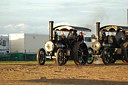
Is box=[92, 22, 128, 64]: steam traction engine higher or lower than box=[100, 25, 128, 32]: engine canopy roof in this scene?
lower

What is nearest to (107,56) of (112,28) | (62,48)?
(112,28)

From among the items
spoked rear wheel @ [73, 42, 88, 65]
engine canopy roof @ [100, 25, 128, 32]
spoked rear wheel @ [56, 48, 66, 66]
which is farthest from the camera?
engine canopy roof @ [100, 25, 128, 32]

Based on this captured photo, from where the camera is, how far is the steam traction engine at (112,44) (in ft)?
64.3

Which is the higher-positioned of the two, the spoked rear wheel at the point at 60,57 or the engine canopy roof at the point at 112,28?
the engine canopy roof at the point at 112,28

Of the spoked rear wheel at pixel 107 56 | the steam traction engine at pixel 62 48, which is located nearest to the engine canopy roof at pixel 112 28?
the spoked rear wheel at pixel 107 56

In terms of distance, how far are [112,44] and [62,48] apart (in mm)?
3762

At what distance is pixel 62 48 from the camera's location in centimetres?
1834

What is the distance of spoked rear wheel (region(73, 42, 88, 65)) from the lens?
18.0 meters

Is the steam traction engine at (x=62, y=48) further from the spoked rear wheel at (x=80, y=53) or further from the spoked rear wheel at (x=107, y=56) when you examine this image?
the spoked rear wheel at (x=107, y=56)

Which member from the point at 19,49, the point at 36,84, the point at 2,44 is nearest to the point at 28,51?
the point at 19,49

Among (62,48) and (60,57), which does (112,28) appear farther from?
(60,57)

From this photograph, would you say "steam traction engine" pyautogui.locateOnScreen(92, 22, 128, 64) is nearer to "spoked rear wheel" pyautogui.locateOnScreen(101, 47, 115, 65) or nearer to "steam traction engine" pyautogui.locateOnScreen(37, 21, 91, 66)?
"spoked rear wheel" pyautogui.locateOnScreen(101, 47, 115, 65)

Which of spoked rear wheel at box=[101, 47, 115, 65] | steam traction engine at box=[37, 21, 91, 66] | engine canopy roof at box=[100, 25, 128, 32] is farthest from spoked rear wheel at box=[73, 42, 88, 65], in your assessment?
engine canopy roof at box=[100, 25, 128, 32]

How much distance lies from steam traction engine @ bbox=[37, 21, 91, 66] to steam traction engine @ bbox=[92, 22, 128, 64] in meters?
1.16
